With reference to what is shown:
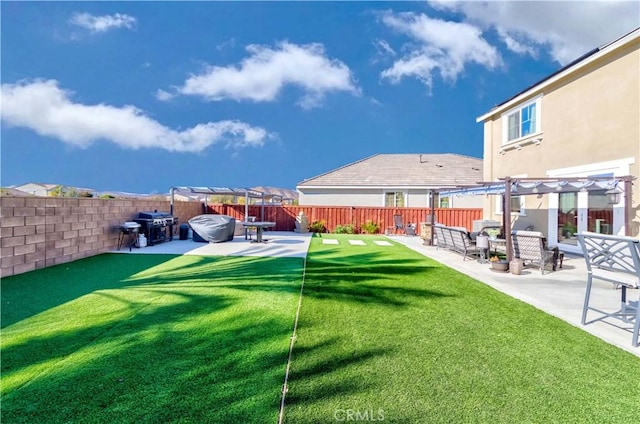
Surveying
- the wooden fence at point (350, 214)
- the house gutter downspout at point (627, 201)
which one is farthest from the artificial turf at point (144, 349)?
the wooden fence at point (350, 214)

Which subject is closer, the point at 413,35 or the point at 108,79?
the point at 413,35

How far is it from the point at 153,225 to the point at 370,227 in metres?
11.0

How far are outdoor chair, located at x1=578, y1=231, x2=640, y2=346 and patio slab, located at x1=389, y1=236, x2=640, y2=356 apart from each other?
0.17m

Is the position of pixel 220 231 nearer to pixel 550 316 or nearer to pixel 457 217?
pixel 550 316

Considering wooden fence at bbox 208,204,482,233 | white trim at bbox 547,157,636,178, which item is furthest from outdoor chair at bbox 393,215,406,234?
white trim at bbox 547,157,636,178

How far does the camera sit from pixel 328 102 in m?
34.9

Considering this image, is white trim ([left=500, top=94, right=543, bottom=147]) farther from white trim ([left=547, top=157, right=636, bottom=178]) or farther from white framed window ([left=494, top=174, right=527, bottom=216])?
white trim ([left=547, top=157, right=636, bottom=178])

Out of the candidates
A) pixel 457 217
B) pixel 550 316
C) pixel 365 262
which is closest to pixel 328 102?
pixel 457 217

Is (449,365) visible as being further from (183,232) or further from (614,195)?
(183,232)

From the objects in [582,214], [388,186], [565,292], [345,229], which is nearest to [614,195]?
[582,214]

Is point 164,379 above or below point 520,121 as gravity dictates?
below

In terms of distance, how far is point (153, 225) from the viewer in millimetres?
10977

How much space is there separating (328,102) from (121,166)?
25.4m

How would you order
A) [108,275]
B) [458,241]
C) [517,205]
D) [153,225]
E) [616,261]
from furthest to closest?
[517,205] < [153,225] < [458,241] < [108,275] < [616,261]
